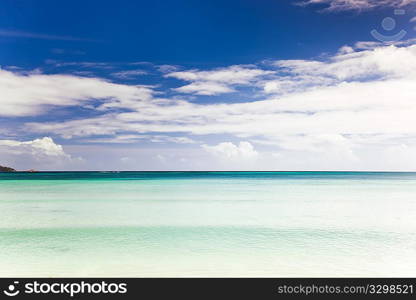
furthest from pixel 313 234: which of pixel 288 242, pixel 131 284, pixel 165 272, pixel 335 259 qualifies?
pixel 131 284

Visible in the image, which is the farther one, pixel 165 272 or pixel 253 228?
pixel 253 228

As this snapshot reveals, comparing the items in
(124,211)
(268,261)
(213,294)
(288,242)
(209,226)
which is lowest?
(213,294)

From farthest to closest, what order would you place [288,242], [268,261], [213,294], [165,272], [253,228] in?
[253,228], [288,242], [268,261], [165,272], [213,294]

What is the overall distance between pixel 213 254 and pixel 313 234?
3.45 m

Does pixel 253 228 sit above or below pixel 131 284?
above

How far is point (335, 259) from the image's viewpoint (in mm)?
7266

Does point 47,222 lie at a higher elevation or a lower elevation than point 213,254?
higher

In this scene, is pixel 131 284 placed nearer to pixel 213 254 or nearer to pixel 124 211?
pixel 213 254

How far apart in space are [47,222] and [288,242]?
26.5 ft

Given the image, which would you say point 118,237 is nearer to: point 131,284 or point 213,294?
point 131,284

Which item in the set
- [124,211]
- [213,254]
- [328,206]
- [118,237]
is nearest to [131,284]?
[213,254]

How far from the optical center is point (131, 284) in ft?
17.0

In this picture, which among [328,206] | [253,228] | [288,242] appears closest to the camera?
[288,242]

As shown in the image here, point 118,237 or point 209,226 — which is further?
point 209,226
